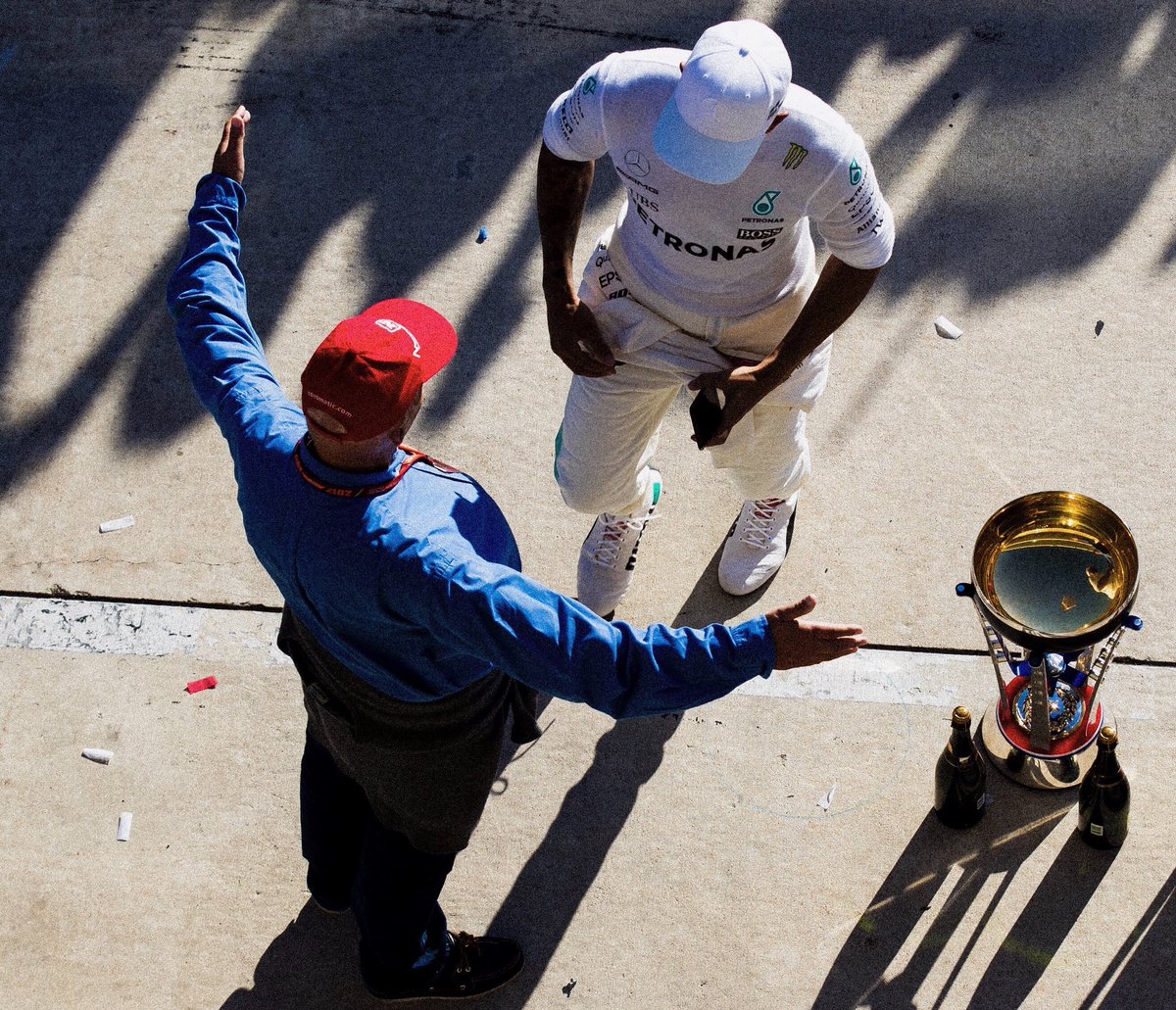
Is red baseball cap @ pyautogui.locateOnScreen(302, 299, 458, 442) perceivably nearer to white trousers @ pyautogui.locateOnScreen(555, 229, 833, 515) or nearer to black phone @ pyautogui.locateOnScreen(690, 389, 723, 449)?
white trousers @ pyautogui.locateOnScreen(555, 229, 833, 515)

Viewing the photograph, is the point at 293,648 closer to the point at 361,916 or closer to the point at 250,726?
the point at 361,916

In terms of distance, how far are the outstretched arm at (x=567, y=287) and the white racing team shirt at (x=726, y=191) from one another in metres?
0.14

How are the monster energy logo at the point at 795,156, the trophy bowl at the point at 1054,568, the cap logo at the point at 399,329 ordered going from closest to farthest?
the cap logo at the point at 399,329, the monster energy logo at the point at 795,156, the trophy bowl at the point at 1054,568

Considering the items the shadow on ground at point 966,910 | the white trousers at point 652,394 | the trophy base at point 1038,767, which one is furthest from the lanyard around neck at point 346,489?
the trophy base at point 1038,767

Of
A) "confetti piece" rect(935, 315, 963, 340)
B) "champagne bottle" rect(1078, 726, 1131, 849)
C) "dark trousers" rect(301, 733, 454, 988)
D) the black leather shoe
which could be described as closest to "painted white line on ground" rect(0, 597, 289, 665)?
"dark trousers" rect(301, 733, 454, 988)

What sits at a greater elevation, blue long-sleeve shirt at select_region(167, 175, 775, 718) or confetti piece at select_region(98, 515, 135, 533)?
blue long-sleeve shirt at select_region(167, 175, 775, 718)

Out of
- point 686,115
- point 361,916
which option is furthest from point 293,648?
point 686,115

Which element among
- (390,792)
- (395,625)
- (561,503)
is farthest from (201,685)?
(395,625)

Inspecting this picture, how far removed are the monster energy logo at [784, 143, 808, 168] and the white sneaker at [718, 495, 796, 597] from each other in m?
1.37

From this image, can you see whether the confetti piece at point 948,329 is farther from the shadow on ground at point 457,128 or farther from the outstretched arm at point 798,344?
the outstretched arm at point 798,344

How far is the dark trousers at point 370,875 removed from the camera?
3182 mm

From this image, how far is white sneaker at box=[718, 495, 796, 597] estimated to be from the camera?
13.2ft

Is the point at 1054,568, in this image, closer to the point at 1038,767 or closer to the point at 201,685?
the point at 1038,767

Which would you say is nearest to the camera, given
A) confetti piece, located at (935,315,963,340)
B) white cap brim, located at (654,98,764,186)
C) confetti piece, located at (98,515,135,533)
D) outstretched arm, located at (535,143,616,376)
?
white cap brim, located at (654,98,764,186)
